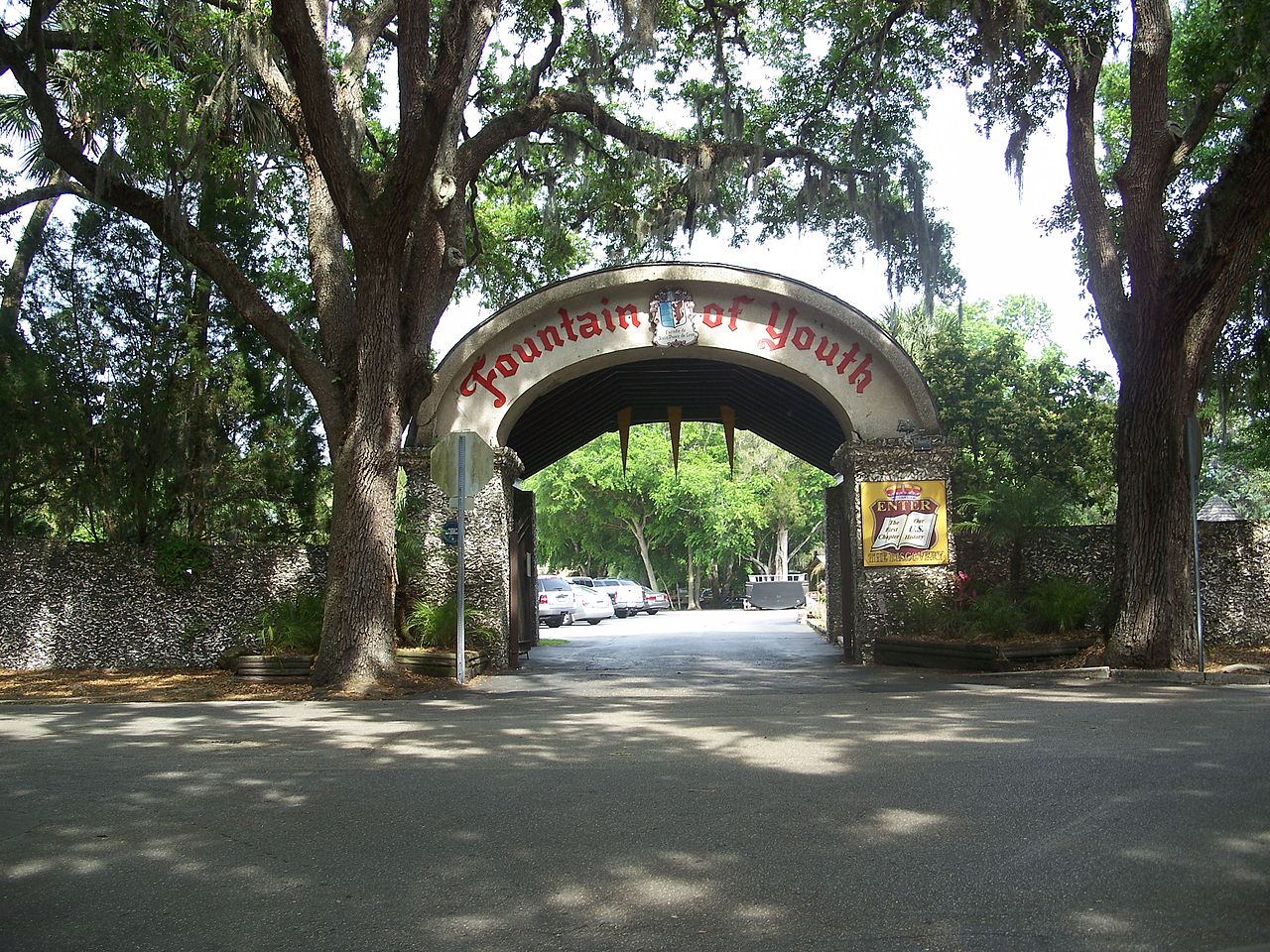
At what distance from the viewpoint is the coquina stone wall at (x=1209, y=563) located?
15.0m

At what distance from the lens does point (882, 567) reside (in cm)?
1584

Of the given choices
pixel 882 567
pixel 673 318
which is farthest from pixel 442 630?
pixel 882 567

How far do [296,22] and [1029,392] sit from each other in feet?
80.6

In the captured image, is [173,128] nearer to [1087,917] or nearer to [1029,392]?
[1087,917]

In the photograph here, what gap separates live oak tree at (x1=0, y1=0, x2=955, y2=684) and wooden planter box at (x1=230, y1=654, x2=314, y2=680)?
4.59 feet

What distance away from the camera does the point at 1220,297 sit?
12.3m

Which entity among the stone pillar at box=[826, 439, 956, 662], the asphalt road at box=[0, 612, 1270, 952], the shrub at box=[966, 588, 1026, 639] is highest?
the stone pillar at box=[826, 439, 956, 662]

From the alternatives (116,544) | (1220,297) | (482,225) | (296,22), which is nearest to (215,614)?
(116,544)

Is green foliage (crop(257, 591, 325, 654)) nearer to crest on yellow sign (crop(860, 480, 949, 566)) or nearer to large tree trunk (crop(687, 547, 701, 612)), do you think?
crest on yellow sign (crop(860, 480, 949, 566))

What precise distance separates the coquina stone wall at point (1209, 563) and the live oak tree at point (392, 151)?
457 centimetres

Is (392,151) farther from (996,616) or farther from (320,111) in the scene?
(996,616)

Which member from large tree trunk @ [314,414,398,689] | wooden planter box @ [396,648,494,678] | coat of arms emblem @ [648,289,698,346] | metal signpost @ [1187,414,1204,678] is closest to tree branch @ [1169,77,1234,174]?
metal signpost @ [1187,414,1204,678]

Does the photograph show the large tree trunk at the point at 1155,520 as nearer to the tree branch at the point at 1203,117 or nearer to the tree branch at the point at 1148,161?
the tree branch at the point at 1148,161

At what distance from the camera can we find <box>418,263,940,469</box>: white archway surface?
16.1 m
